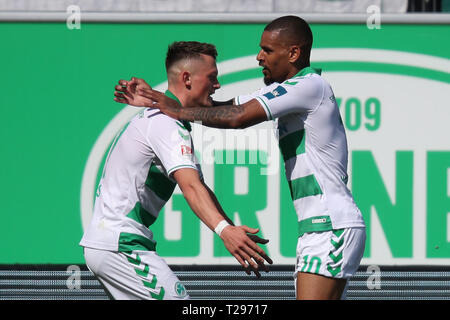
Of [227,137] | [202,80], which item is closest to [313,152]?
[202,80]

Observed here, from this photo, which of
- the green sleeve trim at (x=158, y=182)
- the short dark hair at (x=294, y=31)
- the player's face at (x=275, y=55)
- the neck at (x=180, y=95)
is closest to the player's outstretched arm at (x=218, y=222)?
the green sleeve trim at (x=158, y=182)

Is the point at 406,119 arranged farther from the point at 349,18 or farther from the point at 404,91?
the point at 349,18

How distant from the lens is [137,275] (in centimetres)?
382

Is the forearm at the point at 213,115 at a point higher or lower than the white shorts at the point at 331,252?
higher

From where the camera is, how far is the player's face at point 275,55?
420 centimetres

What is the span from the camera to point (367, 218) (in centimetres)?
592

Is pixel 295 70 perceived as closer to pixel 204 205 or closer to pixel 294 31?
pixel 294 31

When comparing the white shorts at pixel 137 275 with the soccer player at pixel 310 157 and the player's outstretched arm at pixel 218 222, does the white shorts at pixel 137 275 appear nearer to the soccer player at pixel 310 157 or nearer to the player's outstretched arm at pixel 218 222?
the player's outstretched arm at pixel 218 222

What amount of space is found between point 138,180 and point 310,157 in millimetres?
874

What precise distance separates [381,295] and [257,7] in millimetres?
A: 2542

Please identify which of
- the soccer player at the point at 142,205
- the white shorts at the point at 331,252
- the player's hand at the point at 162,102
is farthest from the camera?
the player's hand at the point at 162,102

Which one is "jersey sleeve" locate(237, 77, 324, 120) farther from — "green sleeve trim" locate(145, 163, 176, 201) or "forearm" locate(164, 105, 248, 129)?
"green sleeve trim" locate(145, 163, 176, 201)

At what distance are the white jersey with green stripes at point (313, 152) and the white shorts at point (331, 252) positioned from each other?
0.13ft

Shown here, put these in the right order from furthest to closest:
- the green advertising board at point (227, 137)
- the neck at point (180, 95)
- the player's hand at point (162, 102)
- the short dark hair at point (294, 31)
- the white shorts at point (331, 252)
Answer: the green advertising board at point (227, 137)
the neck at point (180, 95)
the short dark hair at point (294, 31)
the player's hand at point (162, 102)
the white shorts at point (331, 252)
